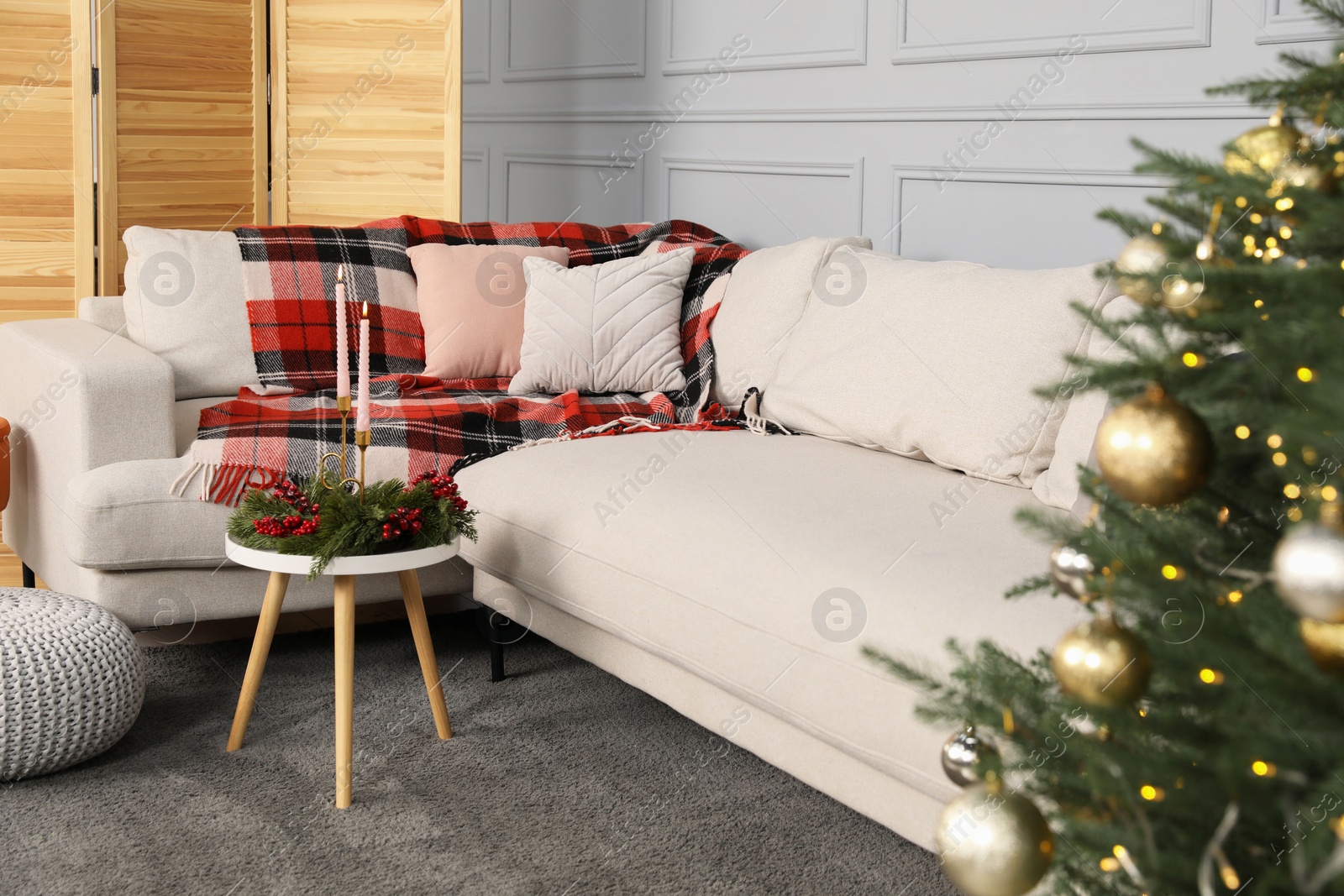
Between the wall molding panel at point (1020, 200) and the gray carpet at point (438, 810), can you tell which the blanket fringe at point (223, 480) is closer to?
the gray carpet at point (438, 810)

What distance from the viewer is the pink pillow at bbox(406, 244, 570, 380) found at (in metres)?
2.99

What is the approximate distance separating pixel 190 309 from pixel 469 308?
63 cm

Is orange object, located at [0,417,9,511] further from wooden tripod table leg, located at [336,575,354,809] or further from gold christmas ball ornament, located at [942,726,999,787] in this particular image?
gold christmas ball ornament, located at [942,726,999,787]

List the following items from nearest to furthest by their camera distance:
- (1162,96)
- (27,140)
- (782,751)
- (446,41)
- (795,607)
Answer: (795,607) < (782,751) < (1162,96) < (27,140) < (446,41)

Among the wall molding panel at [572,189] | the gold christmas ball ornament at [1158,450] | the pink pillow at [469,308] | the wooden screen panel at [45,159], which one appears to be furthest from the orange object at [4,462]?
the gold christmas ball ornament at [1158,450]

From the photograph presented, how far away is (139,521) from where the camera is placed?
232cm

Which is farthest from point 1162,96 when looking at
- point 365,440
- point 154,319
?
point 154,319

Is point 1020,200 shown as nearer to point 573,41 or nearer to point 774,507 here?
point 774,507

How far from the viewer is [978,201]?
291cm

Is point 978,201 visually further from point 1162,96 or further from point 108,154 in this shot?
point 108,154

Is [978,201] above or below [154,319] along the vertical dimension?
above

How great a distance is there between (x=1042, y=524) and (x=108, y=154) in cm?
319

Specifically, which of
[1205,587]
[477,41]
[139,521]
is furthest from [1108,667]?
[477,41]

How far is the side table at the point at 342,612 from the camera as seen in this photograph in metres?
1.94
